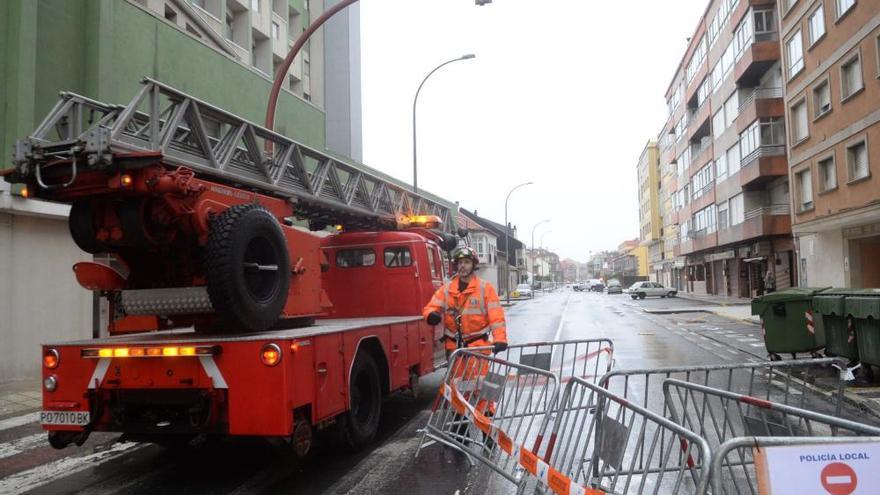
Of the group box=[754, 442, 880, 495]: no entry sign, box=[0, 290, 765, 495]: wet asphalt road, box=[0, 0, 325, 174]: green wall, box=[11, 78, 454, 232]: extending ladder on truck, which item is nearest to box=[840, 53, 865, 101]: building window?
box=[11, 78, 454, 232]: extending ladder on truck

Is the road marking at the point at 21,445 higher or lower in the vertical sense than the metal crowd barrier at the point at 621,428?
lower

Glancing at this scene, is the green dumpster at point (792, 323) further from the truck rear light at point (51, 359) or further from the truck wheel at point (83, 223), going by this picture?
the truck rear light at point (51, 359)

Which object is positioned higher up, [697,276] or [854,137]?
[854,137]

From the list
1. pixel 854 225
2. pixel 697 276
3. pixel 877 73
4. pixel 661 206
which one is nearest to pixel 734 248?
pixel 697 276

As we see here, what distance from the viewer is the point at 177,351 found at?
4.78 meters

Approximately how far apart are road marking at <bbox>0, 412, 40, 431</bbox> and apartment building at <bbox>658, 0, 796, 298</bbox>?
33.5 meters

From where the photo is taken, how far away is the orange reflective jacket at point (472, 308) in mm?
6383

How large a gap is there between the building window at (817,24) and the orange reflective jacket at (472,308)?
2288cm

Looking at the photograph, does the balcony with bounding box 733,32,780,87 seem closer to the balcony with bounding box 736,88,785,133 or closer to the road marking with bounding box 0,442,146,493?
the balcony with bounding box 736,88,785,133

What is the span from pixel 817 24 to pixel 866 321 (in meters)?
19.0

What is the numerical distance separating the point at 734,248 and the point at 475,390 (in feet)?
133

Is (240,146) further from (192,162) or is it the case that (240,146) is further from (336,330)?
(336,330)

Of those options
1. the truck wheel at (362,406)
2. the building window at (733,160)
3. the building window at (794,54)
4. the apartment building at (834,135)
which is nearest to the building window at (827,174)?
the apartment building at (834,135)

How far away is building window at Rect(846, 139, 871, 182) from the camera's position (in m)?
20.6
